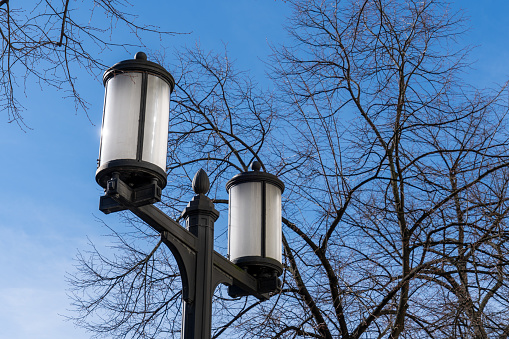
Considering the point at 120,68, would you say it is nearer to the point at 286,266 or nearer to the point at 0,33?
the point at 0,33

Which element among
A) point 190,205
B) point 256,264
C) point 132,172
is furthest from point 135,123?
point 256,264

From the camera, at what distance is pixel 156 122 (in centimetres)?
394

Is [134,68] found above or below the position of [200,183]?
above

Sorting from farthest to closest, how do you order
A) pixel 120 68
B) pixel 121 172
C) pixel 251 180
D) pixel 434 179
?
pixel 434 179
pixel 251 180
pixel 120 68
pixel 121 172

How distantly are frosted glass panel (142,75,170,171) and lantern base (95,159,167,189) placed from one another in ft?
0.22

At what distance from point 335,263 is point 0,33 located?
5176mm

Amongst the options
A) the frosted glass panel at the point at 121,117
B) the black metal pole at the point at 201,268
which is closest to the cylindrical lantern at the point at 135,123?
the frosted glass panel at the point at 121,117

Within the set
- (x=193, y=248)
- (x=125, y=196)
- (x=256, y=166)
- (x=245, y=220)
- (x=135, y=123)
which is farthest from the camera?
(x=256, y=166)

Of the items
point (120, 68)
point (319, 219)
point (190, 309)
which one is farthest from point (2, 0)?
point (319, 219)

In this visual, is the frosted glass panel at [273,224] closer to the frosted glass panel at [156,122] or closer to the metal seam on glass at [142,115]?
the frosted glass panel at [156,122]

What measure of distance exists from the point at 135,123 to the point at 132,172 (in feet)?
0.99

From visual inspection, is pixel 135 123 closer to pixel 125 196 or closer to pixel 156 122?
pixel 156 122

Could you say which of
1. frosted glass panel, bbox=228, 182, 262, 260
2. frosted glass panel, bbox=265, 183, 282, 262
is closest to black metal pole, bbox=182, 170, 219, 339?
frosted glass panel, bbox=228, 182, 262, 260

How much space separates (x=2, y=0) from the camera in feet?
15.3
